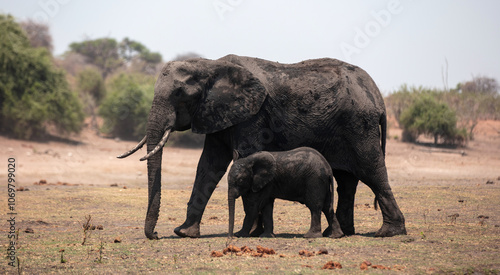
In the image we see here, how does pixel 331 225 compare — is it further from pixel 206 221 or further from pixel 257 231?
pixel 206 221

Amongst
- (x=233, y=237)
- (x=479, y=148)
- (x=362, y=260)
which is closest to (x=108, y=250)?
(x=233, y=237)

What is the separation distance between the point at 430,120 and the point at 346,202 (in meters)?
20.7

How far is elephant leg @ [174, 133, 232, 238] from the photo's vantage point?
11.2 metres

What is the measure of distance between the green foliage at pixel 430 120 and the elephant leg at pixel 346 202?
806 inches

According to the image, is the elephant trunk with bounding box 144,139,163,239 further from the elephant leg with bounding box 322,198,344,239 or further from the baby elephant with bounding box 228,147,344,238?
the elephant leg with bounding box 322,198,344,239

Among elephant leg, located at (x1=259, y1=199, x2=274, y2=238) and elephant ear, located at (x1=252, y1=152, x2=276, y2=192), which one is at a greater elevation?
elephant ear, located at (x1=252, y1=152, x2=276, y2=192)

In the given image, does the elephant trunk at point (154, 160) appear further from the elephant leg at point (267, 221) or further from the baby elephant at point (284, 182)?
the elephant leg at point (267, 221)

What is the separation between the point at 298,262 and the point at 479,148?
25611mm

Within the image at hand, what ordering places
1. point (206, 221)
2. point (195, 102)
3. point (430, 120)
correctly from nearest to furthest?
point (195, 102) → point (206, 221) → point (430, 120)

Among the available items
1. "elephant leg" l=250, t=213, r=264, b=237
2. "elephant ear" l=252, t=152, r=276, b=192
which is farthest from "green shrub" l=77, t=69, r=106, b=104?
"elephant ear" l=252, t=152, r=276, b=192

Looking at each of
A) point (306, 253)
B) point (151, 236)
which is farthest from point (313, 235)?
point (151, 236)

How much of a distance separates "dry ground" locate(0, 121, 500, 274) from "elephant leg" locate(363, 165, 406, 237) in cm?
33

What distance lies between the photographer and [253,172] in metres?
10.7

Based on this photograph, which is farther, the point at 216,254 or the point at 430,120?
the point at 430,120
